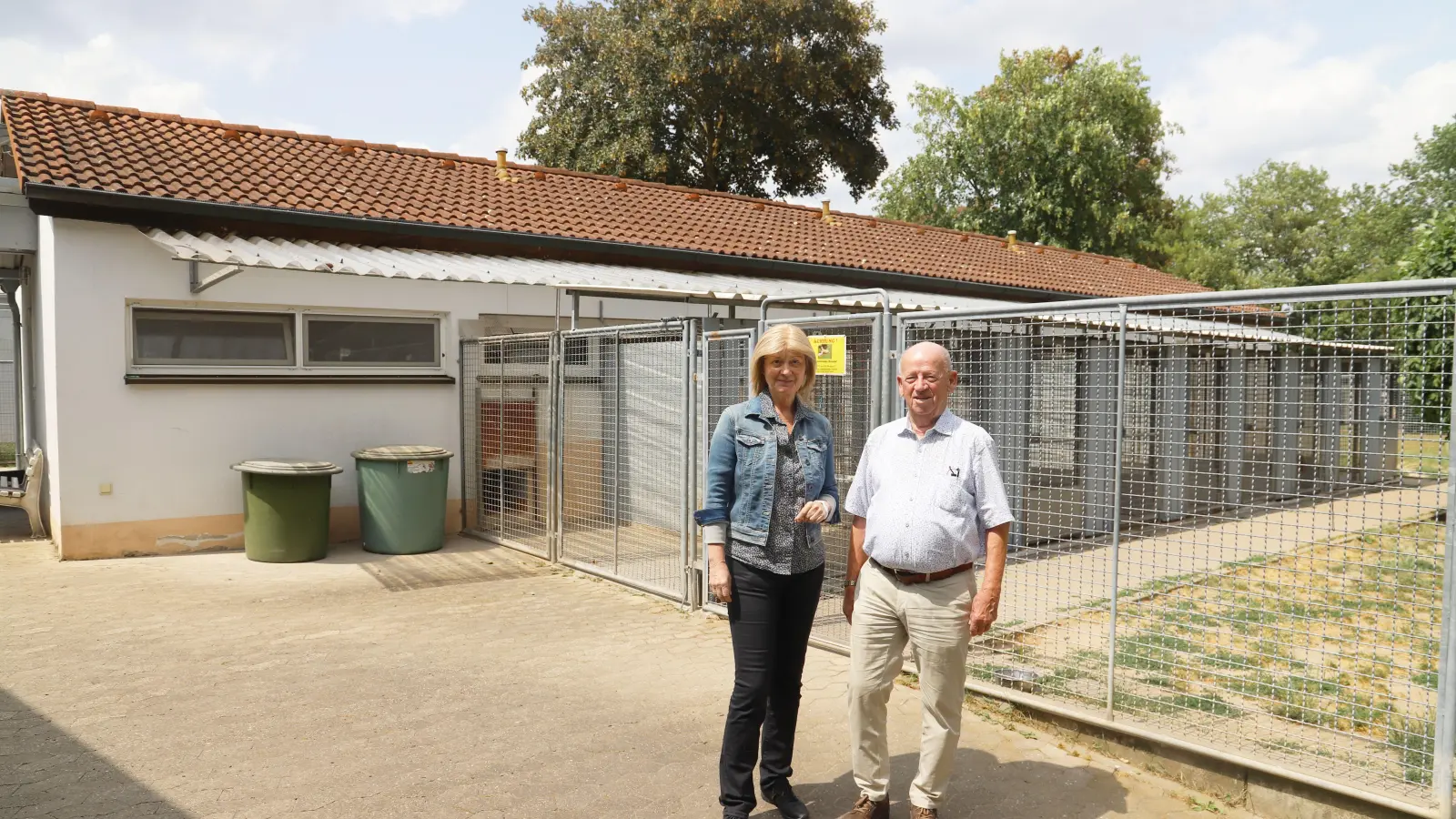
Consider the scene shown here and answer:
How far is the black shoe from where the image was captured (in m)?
3.75

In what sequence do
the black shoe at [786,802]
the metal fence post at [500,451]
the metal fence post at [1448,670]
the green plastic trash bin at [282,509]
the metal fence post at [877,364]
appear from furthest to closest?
the metal fence post at [500,451] → the green plastic trash bin at [282,509] → the metal fence post at [877,364] → the black shoe at [786,802] → the metal fence post at [1448,670]

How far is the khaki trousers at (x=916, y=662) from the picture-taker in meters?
3.50

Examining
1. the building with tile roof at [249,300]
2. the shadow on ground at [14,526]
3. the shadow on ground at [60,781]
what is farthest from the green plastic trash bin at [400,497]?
the shadow on ground at [60,781]

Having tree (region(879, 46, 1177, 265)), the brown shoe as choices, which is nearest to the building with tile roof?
the brown shoe

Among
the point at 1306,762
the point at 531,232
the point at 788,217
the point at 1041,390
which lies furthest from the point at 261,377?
the point at 788,217

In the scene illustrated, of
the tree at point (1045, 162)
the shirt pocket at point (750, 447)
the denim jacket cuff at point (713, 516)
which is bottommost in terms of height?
the denim jacket cuff at point (713, 516)

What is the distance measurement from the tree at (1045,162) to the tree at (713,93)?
547cm

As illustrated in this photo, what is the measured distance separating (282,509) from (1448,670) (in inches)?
336

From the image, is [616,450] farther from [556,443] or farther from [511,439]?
[511,439]

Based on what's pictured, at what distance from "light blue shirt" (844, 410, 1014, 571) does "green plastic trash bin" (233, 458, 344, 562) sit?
6843 mm

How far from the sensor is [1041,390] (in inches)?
337

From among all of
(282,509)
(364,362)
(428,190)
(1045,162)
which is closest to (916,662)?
(282,509)

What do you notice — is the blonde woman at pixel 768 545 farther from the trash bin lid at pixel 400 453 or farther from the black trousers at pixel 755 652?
the trash bin lid at pixel 400 453

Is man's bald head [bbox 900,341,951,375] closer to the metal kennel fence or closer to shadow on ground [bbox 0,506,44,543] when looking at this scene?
the metal kennel fence
